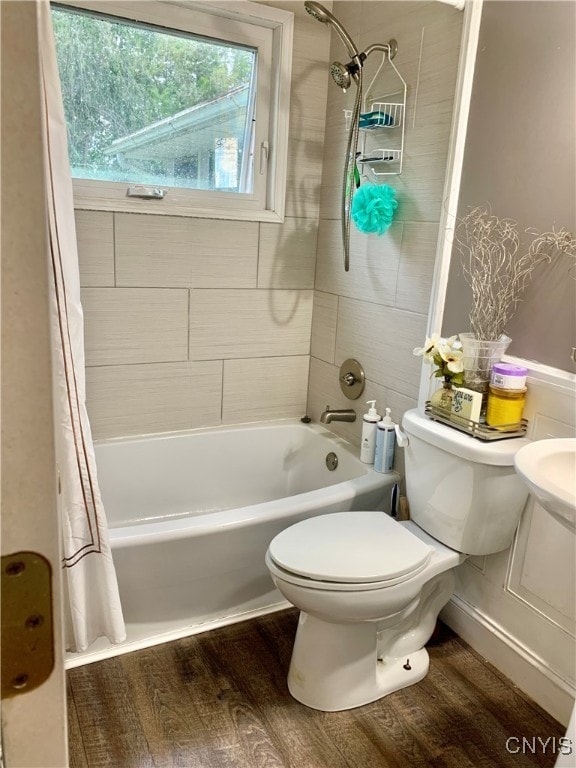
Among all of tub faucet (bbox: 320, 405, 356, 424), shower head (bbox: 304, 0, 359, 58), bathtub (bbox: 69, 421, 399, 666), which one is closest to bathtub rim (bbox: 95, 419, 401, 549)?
bathtub (bbox: 69, 421, 399, 666)

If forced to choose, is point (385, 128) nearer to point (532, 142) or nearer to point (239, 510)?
point (532, 142)

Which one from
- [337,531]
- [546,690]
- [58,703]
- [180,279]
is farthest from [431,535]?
[58,703]

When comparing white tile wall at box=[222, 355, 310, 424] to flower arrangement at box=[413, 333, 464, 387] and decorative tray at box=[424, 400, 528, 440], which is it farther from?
decorative tray at box=[424, 400, 528, 440]

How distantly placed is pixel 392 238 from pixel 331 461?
958mm

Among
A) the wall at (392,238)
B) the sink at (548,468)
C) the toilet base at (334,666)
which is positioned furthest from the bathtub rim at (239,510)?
the sink at (548,468)

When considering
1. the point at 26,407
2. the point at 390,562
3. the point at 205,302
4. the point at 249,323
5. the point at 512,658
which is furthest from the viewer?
the point at 249,323

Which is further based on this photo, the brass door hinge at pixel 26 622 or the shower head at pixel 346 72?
the shower head at pixel 346 72

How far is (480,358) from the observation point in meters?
1.75

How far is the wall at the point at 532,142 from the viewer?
156 cm

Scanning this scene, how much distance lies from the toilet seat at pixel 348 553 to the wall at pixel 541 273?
35cm

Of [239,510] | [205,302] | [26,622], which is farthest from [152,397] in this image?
[26,622]

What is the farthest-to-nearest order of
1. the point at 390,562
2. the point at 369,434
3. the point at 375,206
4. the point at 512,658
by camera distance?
1. the point at 369,434
2. the point at 375,206
3. the point at 512,658
4. the point at 390,562

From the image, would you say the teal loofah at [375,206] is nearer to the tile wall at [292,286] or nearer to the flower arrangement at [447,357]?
the tile wall at [292,286]

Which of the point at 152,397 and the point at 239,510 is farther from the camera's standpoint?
the point at 152,397
